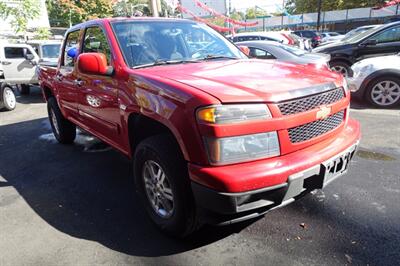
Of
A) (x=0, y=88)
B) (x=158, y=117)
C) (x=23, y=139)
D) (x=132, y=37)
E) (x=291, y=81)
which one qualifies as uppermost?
(x=132, y=37)

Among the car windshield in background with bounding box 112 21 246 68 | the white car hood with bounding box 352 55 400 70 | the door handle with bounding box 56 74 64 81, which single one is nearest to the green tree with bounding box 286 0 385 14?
the white car hood with bounding box 352 55 400 70

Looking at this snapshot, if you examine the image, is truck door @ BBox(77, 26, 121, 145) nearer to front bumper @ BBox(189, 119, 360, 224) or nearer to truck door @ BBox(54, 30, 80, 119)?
truck door @ BBox(54, 30, 80, 119)

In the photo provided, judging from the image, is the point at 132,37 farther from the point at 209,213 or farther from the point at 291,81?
the point at 209,213

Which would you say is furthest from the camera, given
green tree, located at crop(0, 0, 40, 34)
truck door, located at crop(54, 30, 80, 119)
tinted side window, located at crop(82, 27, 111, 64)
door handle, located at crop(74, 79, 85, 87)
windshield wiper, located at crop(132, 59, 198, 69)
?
green tree, located at crop(0, 0, 40, 34)

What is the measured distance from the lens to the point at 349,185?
12.3ft

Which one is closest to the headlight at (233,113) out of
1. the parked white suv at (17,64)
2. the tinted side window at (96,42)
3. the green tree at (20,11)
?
the tinted side window at (96,42)

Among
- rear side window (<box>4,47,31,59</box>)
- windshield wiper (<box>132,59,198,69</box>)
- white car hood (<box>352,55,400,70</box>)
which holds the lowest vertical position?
white car hood (<box>352,55,400,70</box>)

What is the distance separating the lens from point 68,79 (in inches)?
178

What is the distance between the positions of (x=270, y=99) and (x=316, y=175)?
669 mm

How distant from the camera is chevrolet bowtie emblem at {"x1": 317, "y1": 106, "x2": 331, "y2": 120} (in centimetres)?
259

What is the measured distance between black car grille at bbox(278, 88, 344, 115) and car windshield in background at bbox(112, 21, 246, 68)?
4.31 ft

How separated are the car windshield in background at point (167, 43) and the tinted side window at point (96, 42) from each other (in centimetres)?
19

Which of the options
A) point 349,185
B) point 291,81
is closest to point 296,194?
point 291,81

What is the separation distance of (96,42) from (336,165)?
9.21 ft
